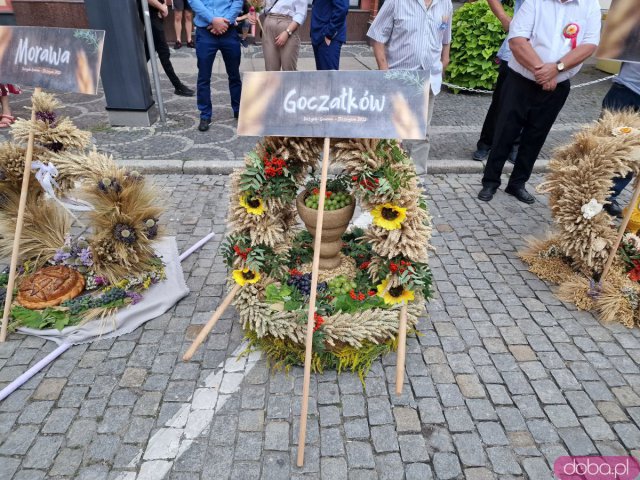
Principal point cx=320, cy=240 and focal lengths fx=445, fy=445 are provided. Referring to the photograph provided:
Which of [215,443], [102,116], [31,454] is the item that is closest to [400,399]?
[215,443]

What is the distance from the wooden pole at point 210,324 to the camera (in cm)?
250

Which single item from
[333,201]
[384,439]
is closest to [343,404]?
[384,439]

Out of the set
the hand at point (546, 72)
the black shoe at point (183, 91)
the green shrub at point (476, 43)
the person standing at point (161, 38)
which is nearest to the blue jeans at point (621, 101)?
the hand at point (546, 72)

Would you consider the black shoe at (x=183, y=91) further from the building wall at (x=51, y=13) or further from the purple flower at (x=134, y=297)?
the purple flower at (x=134, y=297)

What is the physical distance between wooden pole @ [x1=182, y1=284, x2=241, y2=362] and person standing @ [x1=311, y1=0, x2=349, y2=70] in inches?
169

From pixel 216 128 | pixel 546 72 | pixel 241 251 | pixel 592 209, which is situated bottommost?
pixel 216 128

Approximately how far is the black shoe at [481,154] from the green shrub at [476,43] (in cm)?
269

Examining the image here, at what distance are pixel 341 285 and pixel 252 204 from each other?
0.87 m

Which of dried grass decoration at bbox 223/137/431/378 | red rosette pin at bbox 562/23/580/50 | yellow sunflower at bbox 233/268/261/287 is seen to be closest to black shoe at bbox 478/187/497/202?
red rosette pin at bbox 562/23/580/50

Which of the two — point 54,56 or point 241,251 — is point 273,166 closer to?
point 241,251

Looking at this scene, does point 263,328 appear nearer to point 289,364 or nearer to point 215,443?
point 289,364

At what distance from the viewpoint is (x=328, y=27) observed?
5.80 meters

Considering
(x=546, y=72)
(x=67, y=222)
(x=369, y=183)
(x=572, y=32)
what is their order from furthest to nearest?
(x=546, y=72), (x=572, y=32), (x=67, y=222), (x=369, y=183)

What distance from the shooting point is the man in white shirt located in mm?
4098
